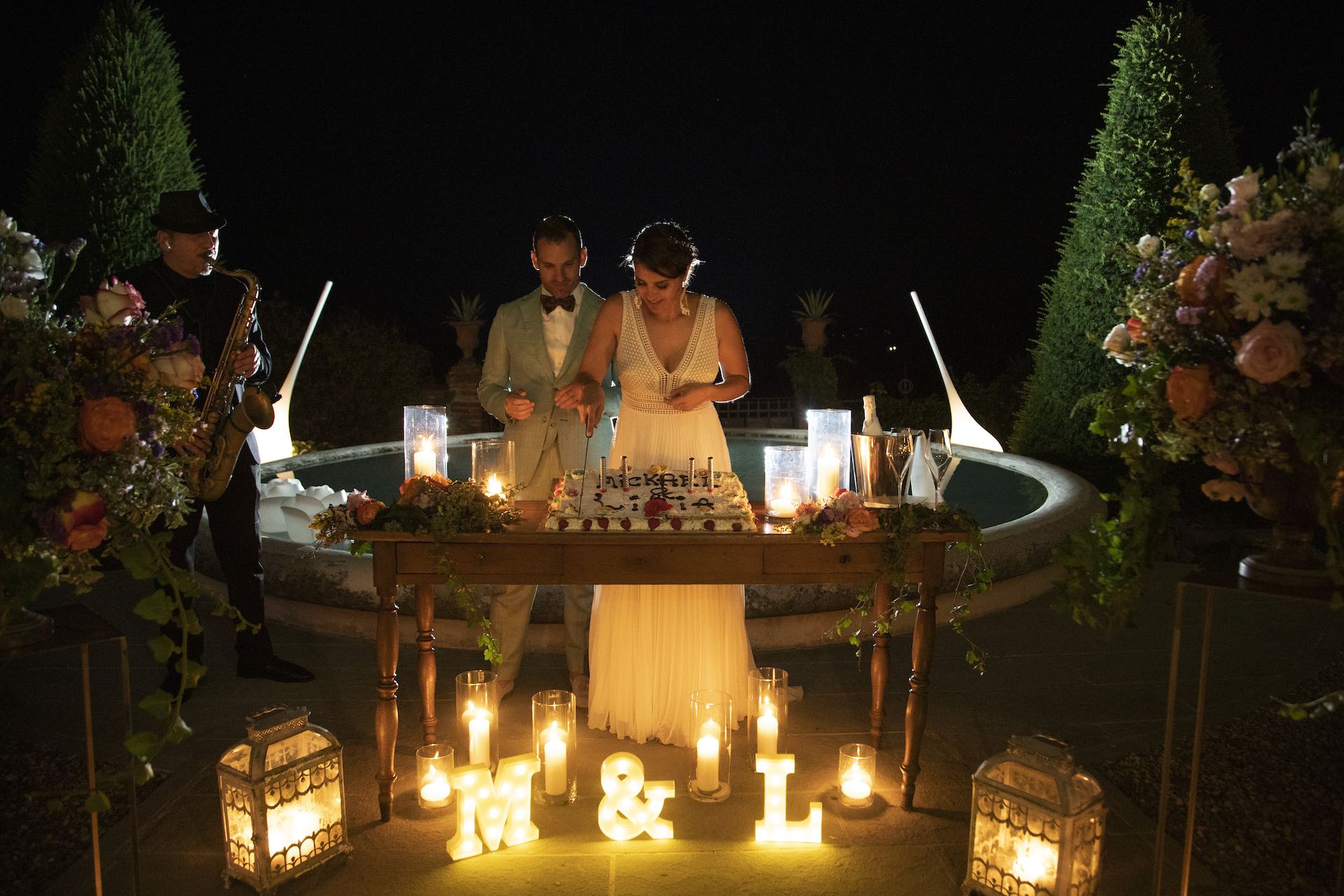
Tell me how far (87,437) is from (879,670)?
8.78 ft

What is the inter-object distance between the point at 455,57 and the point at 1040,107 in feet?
39.5

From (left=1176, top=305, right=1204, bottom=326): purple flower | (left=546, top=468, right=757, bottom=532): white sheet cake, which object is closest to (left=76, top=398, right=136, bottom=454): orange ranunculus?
(left=546, top=468, right=757, bottom=532): white sheet cake

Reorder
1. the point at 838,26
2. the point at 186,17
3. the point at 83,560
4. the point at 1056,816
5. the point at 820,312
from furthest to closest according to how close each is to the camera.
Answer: the point at 838,26 → the point at 186,17 → the point at 820,312 → the point at 1056,816 → the point at 83,560

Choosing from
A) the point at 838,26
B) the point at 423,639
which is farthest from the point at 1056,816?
the point at 838,26

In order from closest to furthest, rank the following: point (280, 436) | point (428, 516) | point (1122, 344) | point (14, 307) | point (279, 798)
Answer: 1. point (14, 307)
2. point (1122, 344)
3. point (279, 798)
4. point (428, 516)
5. point (280, 436)

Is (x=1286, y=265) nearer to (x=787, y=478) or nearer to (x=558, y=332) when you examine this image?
(x=787, y=478)

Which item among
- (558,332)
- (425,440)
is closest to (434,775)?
(425,440)

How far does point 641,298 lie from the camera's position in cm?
360

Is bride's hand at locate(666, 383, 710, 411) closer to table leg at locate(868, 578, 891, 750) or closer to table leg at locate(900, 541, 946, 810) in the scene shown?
table leg at locate(868, 578, 891, 750)

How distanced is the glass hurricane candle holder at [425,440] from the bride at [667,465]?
0.62 metres

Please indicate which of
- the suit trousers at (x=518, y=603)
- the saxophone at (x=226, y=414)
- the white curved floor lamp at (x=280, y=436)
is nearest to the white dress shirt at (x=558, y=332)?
the suit trousers at (x=518, y=603)

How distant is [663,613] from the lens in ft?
12.1

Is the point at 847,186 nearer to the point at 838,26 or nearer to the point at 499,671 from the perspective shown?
the point at 838,26

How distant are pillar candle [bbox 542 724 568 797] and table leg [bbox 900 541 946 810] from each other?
1.21m
